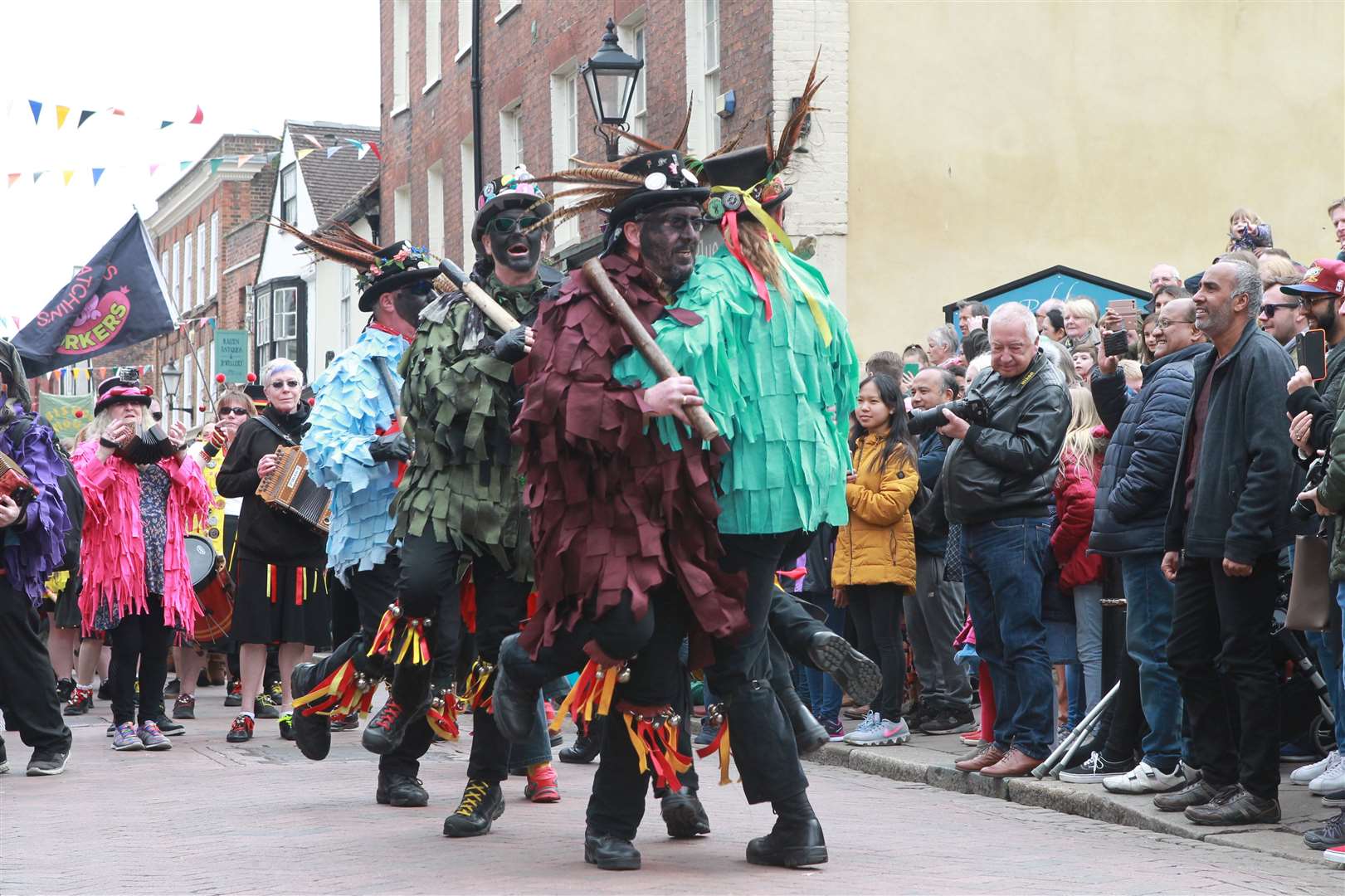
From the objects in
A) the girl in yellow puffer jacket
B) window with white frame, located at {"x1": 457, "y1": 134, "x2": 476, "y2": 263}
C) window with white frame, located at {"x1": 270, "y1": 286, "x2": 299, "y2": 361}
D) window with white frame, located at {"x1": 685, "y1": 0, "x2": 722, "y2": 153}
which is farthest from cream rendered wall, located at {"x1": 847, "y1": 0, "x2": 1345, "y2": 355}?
window with white frame, located at {"x1": 270, "y1": 286, "x2": 299, "y2": 361}

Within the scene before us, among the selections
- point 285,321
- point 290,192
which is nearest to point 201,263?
point 290,192

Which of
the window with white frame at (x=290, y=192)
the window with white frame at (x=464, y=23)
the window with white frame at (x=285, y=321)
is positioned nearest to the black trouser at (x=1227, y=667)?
the window with white frame at (x=464, y=23)

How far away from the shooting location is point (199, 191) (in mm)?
47500

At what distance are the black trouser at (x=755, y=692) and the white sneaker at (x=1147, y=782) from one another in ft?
7.85

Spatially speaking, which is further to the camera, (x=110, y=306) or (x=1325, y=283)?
(x=110, y=306)

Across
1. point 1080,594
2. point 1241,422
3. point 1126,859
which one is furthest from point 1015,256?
point 1126,859

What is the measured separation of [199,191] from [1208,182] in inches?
1367

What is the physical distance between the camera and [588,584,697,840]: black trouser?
5.52 meters

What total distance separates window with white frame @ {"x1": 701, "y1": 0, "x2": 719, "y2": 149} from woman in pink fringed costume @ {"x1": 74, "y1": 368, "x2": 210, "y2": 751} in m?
9.67

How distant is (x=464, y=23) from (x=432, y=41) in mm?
1880

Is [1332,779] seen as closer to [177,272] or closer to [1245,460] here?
[1245,460]

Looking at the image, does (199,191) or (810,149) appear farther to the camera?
(199,191)

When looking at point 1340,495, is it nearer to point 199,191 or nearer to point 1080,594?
point 1080,594

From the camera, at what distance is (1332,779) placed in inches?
279
